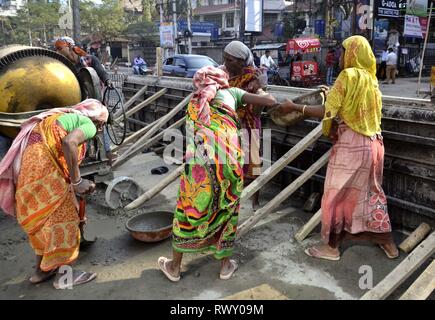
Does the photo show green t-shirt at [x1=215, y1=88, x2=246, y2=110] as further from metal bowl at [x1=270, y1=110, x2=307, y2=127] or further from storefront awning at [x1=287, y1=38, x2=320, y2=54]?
storefront awning at [x1=287, y1=38, x2=320, y2=54]

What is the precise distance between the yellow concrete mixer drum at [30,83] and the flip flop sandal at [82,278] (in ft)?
5.65

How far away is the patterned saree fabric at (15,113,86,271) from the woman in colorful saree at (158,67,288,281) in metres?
0.79

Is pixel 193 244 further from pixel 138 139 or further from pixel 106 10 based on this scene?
pixel 106 10

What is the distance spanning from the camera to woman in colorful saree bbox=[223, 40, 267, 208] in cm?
Result: 338

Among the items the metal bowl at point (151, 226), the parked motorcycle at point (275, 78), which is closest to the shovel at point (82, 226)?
the metal bowl at point (151, 226)

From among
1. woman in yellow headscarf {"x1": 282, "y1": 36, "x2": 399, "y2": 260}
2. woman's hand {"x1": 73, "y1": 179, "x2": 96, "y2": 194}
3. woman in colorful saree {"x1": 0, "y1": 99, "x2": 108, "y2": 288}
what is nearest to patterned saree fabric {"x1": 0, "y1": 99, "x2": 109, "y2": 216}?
woman in colorful saree {"x1": 0, "y1": 99, "x2": 108, "y2": 288}

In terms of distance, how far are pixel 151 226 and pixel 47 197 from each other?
4.56 ft

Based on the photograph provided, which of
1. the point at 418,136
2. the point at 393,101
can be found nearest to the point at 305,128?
the point at 393,101

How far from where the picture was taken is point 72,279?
3.08 metres

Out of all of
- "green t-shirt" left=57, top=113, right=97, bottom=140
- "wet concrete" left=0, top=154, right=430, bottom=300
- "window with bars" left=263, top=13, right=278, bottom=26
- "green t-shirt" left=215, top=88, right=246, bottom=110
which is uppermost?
"window with bars" left=263, top=13, right=278, bottom=26

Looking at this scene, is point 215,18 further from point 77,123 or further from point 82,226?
point 77,123

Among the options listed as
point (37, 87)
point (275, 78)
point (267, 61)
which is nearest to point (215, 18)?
point (267, 61)

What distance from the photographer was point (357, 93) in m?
2.95

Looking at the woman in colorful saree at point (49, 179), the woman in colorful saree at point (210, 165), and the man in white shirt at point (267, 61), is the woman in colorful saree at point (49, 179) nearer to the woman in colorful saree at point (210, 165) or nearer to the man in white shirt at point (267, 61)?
the woman in colorful saree at point (210, 165)
